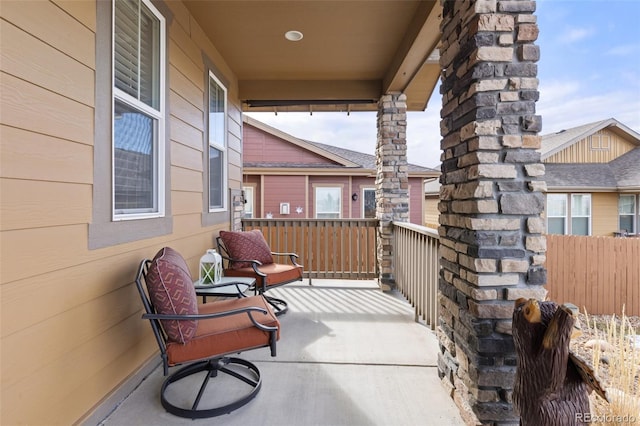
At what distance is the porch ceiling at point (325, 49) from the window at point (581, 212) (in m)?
6.81

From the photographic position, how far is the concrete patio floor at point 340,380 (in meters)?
1.91

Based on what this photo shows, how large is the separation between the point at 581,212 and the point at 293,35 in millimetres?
9851

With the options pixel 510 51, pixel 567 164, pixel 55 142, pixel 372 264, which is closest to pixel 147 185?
pixel 55 142

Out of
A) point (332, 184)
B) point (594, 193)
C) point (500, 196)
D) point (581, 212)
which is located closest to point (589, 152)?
point (594, 193)

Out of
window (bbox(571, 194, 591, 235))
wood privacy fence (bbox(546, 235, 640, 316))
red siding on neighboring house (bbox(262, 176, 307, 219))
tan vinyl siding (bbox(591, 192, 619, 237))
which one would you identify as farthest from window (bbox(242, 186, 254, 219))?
tan vinyl siding (bbox(591, 192, 619, 237))

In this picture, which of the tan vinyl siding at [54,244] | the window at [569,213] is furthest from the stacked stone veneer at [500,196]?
the window at [569,213]

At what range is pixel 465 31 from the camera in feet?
6.23

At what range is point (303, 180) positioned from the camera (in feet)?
29.0

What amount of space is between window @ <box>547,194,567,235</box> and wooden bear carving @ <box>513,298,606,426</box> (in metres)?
9.69

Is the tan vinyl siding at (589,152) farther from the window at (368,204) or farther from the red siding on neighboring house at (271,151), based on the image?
the red siding on neighboring house at (271,151)

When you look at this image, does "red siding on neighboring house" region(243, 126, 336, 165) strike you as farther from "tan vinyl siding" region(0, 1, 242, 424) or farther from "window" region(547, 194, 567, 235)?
"tan vinyl siding" region(0, 1, 242, 424)

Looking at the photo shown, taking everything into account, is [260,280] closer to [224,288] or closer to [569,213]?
[224,288]

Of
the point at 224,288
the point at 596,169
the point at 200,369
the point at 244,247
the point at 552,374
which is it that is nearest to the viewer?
the point at 552,374

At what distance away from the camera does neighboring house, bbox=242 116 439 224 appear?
8.77m
